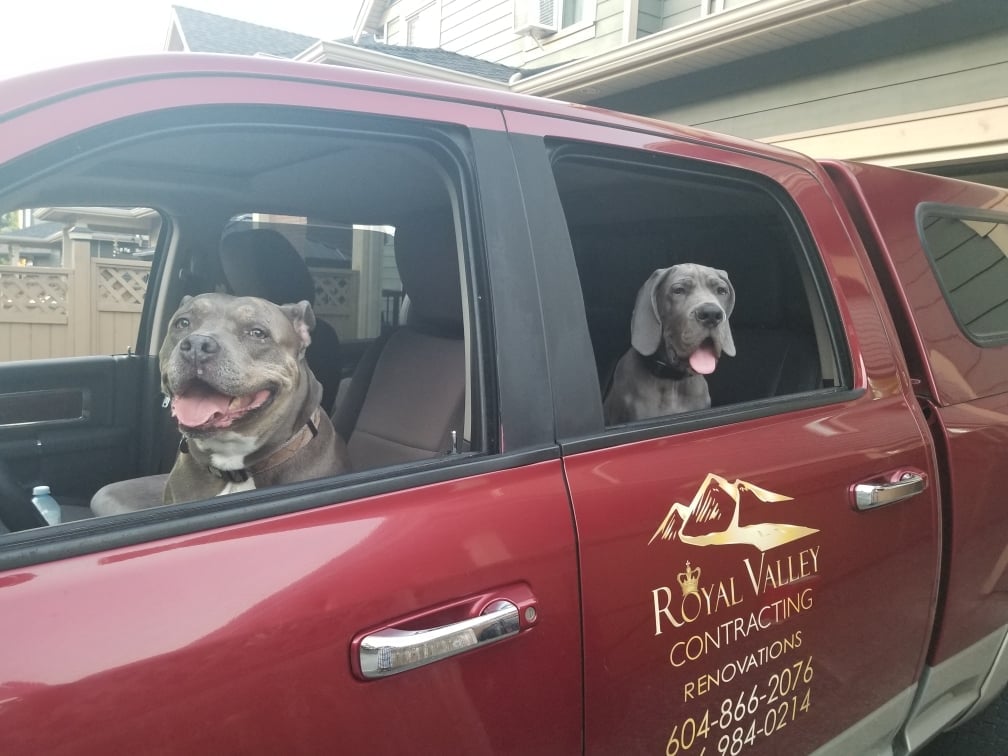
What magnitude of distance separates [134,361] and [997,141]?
17.3 feet

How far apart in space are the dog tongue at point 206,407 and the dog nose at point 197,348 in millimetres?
107

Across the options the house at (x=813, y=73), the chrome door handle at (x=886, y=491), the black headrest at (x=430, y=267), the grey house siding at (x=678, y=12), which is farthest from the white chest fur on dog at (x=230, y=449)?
the grey house siding at (x=678, y=12)

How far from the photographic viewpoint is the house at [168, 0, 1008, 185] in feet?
17.7

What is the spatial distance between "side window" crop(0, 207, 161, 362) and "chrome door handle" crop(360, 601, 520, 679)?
2321 mm

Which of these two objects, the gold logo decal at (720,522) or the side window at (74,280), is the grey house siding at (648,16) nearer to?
the side window at (74,280)

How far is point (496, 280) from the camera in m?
1.55

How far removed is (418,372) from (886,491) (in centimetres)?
153

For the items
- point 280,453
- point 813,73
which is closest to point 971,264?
point 280,453

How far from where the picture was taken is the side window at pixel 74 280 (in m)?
3.45

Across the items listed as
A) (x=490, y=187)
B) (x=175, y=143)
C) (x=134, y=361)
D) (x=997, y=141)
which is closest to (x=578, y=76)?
(x=997, y=141)

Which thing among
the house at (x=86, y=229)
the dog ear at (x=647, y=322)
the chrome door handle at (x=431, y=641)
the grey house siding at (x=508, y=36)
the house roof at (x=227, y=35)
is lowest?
the chrome door handle at (x=431, y=641)

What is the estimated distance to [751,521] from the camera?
5.78ft

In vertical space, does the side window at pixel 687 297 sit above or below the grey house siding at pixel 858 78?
below

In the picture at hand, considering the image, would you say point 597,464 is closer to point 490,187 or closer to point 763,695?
point 490,187
